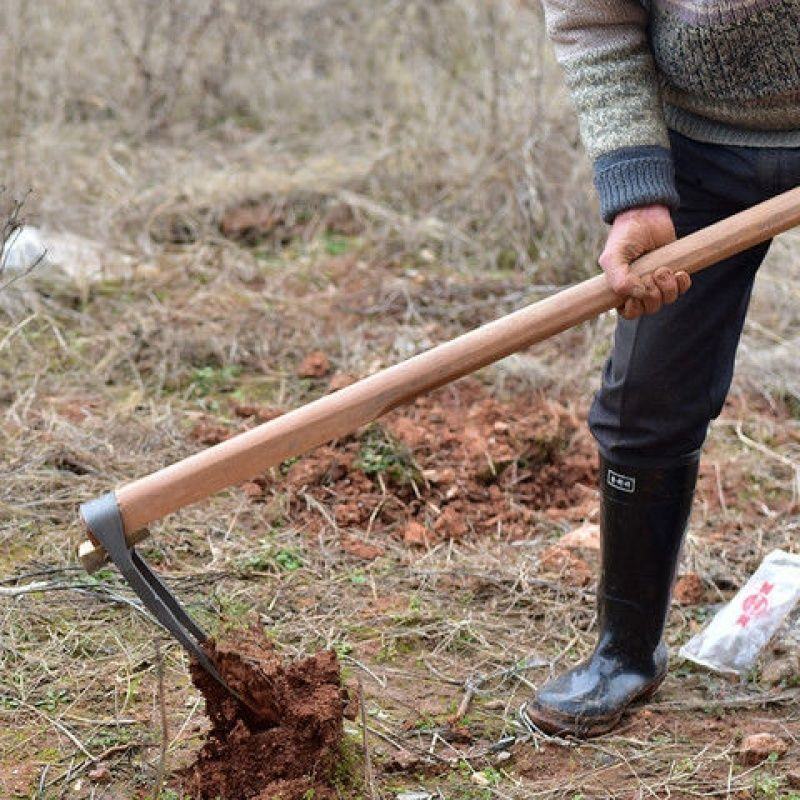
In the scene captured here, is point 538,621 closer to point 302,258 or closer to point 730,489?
point 730,489

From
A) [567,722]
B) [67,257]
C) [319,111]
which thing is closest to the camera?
[567,722]

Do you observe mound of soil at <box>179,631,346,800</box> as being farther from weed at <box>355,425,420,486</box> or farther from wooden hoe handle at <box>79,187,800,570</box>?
weed at <box>355,425,420,486</box>

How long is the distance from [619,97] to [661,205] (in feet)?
0.71

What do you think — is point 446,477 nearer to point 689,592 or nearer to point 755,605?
point 689,592

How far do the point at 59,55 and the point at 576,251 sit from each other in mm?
3422

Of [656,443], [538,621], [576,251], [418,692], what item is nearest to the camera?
[656,443]

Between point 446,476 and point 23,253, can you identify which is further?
point 23,253

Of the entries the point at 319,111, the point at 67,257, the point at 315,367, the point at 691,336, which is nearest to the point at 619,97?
the point at 691,336

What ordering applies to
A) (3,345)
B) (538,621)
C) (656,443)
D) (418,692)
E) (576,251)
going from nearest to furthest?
(656,443)
(418,692)
(538,621)
(3,345)
(576,251)

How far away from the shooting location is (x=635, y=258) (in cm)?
240

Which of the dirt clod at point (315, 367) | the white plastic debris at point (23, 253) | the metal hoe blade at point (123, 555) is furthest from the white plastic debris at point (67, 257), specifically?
the metal hoe blade at point (123, 555)

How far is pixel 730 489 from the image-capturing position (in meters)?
3.95

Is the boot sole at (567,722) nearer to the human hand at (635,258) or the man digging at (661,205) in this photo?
the man digging at (661,205)

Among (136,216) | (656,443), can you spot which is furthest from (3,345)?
(656,443)
